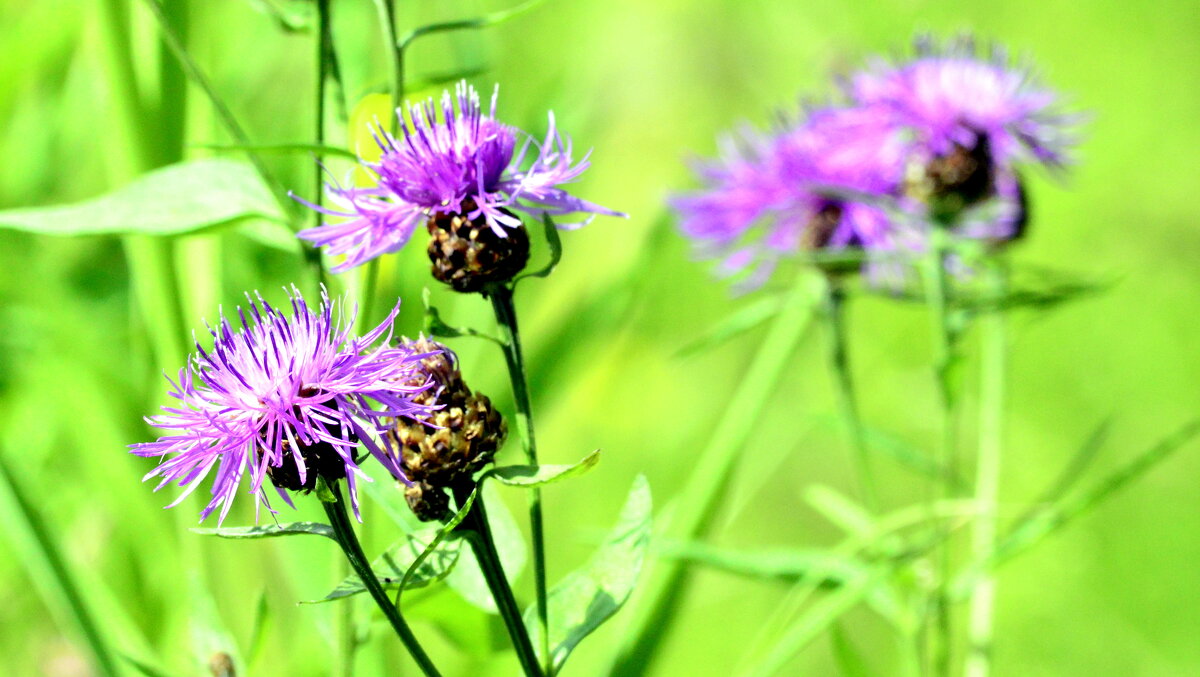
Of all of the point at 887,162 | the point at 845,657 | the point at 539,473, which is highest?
the point at 887,162

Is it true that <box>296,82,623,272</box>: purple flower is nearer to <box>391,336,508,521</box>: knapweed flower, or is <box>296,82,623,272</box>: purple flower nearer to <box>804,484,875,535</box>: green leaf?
<box>391,336,508,521</box>: knapweed flower

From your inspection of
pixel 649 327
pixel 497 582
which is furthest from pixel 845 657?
pixel 649 327

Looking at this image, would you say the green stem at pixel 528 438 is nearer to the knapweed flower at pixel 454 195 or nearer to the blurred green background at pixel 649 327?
the knapweed flower at pixel 454 195

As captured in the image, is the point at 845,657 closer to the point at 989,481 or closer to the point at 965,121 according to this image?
the point at 989,481

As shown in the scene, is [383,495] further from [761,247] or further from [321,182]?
[761,247]

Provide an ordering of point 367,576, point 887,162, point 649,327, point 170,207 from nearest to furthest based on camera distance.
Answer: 1. point 367,576
2. point 170,207
3. point 887,162
4. point 649,327

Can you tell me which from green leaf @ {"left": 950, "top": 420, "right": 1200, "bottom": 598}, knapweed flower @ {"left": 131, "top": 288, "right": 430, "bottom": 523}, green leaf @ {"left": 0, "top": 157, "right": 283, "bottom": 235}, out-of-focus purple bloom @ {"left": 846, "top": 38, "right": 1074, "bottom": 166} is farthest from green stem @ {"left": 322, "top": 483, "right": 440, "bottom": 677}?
out-of-focus purple bloom @ {"left": 846, "top": 38, "right": 1074, "bottom": 166}

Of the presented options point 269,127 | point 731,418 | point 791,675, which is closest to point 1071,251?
point 791,675
